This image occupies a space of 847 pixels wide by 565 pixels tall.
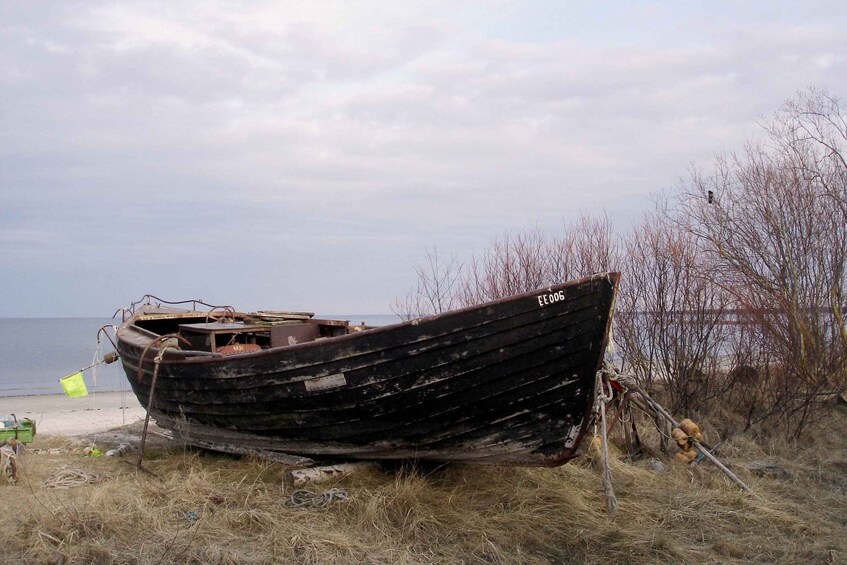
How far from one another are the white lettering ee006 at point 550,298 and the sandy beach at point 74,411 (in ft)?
31.2

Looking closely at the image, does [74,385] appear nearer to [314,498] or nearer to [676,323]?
[314,498]

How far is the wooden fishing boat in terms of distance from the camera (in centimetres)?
537

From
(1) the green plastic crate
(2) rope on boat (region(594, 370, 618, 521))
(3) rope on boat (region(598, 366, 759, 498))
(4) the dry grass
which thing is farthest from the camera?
(1) the green plastic crate

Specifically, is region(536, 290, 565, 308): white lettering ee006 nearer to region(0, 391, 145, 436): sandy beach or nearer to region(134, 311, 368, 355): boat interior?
region(134, 311, 368, 355): boat interior

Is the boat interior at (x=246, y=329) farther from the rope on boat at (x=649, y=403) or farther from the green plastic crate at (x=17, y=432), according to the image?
the rope on boat at (x=649, y=403)

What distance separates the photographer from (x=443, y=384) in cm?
554

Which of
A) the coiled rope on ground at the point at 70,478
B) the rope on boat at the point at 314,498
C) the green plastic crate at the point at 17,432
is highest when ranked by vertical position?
the green plastic crate at the point at 17,432

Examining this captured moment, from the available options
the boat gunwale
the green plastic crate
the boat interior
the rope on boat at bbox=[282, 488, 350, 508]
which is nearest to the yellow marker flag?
the green plastic crate

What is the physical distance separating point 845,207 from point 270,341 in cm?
812

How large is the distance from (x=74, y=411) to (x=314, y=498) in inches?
592

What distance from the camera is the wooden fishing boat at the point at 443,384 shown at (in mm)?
5367

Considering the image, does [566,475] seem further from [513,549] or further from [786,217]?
[786,217]

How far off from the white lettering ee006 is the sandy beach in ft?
31.2

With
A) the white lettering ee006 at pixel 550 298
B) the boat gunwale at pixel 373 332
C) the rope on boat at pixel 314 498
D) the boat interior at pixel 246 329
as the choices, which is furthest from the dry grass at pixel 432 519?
the boat interior at pixel 246 329
